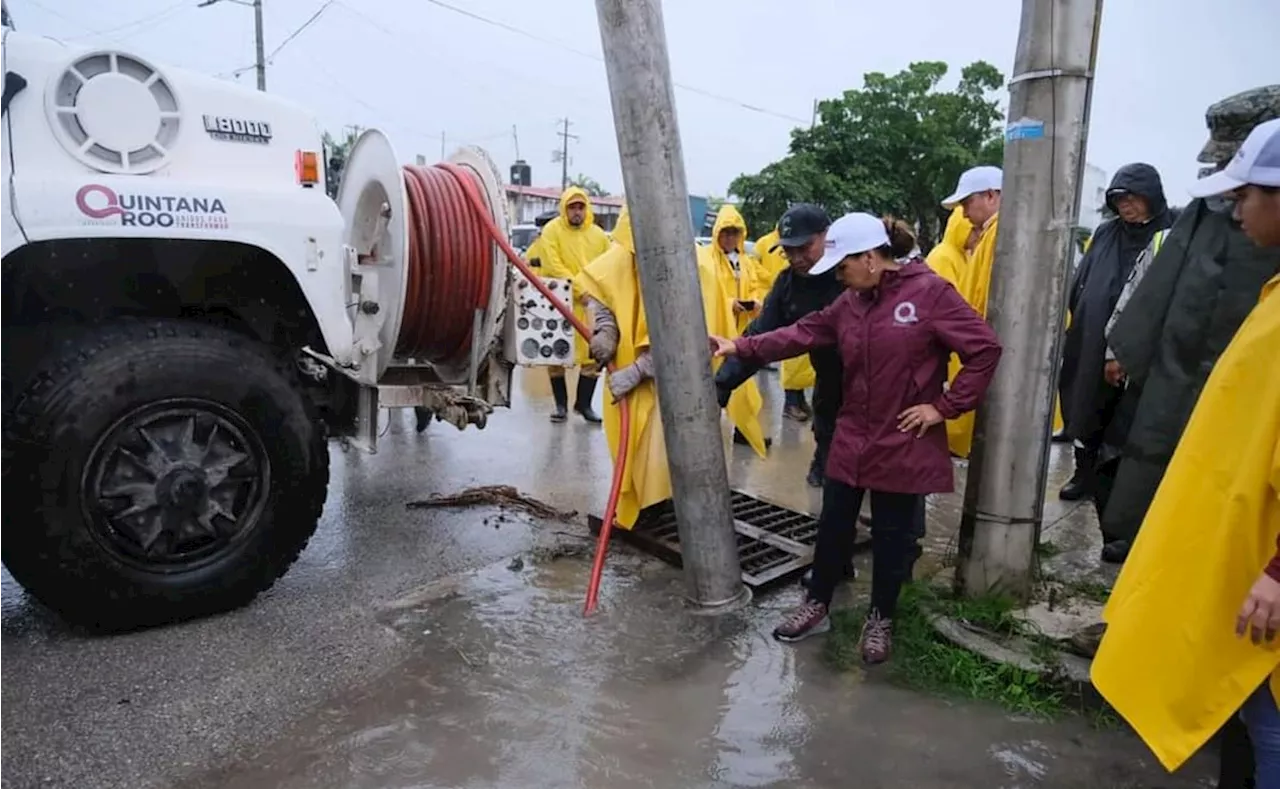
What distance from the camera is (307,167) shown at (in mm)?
3551

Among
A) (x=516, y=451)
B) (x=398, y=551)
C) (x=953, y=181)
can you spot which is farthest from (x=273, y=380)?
(x=953, y=181)

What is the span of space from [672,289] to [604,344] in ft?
2.28

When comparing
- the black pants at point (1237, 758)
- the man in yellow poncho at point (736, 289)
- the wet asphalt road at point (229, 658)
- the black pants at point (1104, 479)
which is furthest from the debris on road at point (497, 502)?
the black pants at point (1237, 758)

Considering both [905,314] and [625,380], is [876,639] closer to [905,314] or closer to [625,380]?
[905,314]

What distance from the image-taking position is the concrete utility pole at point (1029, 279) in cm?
313

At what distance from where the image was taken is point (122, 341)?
10.6 ft

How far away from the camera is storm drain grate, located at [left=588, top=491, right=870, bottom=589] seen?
413 centimetres

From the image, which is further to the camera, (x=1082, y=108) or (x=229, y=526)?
(x=229, y=526)

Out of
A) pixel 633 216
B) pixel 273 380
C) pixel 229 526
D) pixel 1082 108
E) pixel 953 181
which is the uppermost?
pixel 953 181

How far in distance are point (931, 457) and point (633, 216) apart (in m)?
1.38

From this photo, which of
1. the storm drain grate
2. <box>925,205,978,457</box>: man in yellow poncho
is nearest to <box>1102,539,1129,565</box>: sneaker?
<box>925,205,978,457</box>: man in yellow poncho

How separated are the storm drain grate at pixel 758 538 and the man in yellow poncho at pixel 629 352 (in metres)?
0.28

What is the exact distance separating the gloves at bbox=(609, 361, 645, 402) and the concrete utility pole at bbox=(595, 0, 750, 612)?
15.4 inches

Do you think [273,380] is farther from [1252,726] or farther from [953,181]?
[953,181]
